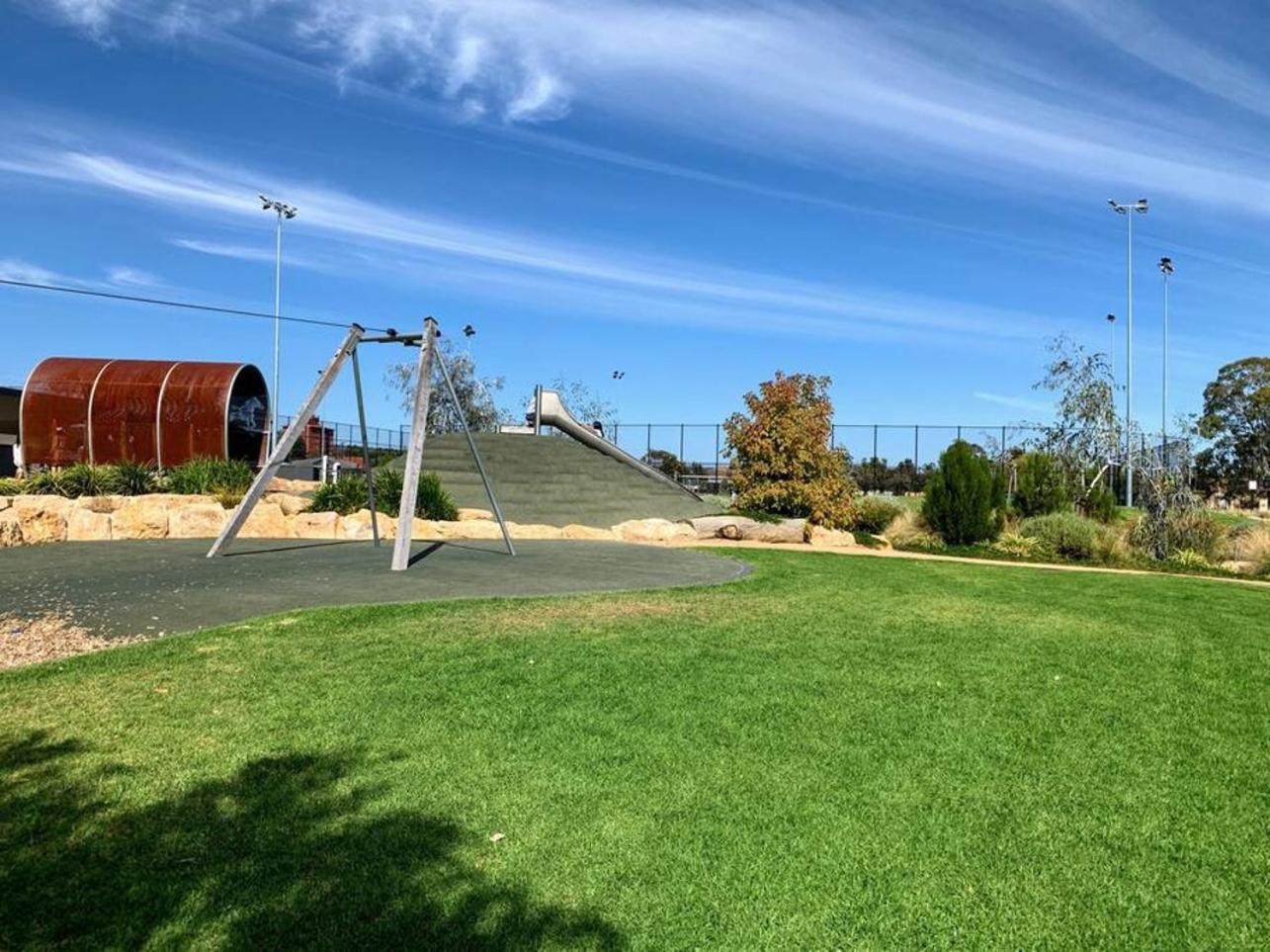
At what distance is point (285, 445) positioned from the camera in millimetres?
10336

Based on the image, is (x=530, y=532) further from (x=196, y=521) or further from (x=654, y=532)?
(x=196, y=521)

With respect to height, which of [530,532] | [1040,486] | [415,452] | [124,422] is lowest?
[530,532]

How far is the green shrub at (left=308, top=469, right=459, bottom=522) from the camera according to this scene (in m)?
14.9

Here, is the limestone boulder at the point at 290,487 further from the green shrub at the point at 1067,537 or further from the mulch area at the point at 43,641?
the green shrub at the point at 1067,537

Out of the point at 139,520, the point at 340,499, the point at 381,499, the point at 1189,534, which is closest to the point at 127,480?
the point at 139,520

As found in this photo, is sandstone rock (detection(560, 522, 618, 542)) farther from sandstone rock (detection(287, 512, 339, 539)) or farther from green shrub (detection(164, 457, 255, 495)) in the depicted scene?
green shrub (detection(164, 457, 255, 495))

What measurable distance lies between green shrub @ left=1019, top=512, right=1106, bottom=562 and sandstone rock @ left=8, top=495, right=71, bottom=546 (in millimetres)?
15432

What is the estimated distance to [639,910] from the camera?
8.40ft

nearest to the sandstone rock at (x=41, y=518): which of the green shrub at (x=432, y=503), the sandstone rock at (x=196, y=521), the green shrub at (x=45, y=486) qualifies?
the sandstone rock at (x=196, y=521)

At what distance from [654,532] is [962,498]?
244 inches

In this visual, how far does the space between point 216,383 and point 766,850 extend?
25.2 m

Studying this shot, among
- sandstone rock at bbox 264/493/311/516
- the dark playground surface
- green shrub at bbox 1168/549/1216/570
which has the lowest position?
green shrub at bbox 1168/549/1216/570

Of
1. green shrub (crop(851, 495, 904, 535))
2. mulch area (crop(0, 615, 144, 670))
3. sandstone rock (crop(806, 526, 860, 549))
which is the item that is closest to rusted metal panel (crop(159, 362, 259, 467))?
sandstone rock (crop(806, 526, 860, 549))

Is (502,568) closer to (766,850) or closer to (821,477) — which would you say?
(766,850)
